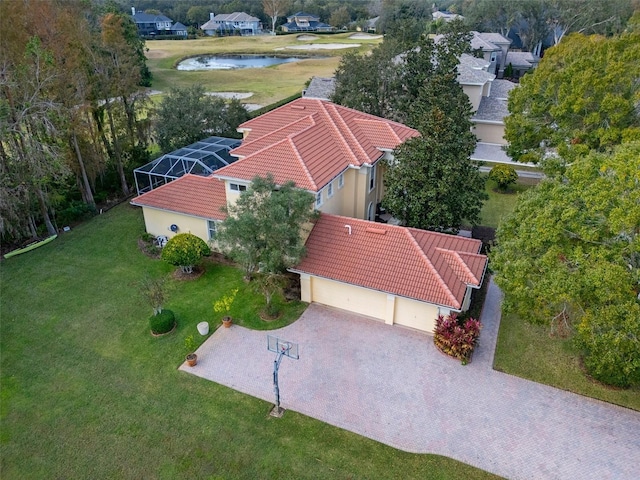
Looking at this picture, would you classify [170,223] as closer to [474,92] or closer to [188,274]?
[188,274]

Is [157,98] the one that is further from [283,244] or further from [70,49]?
[283,244]

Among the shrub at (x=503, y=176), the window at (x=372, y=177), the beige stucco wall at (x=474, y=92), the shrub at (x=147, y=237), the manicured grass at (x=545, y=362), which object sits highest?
the beige stucco wall at (x=474, y=92)

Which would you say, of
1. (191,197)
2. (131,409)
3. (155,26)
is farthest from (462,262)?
(155,26)

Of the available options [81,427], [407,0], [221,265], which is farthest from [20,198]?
[407,0]

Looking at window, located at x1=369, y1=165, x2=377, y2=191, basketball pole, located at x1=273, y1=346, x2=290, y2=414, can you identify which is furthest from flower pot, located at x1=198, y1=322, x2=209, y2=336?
window, located at x1=369, y1=165, x2=377, y2=191

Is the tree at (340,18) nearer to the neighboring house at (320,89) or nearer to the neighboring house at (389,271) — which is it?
the neighboring house at (320,89)

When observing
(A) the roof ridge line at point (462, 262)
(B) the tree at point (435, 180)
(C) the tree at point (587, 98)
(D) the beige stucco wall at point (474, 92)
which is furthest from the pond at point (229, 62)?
(A) the roof ridge line at point (462, 262)
